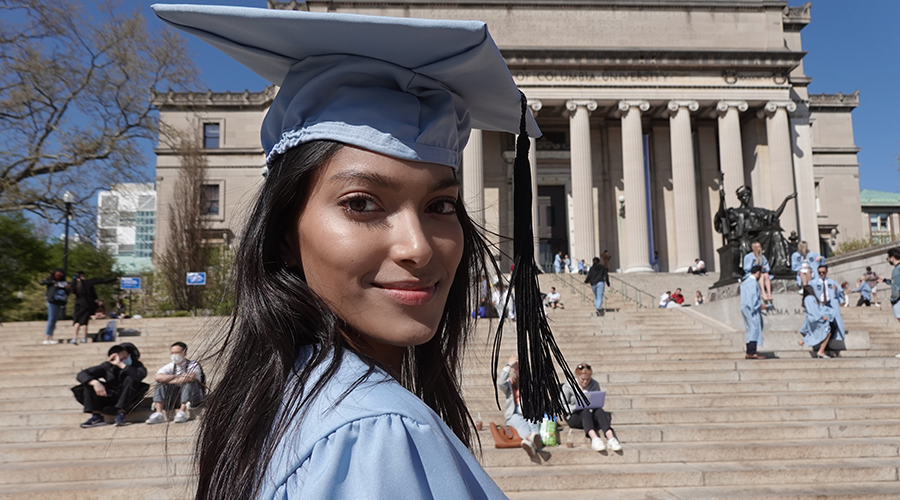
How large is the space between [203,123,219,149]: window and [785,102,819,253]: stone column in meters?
39.7

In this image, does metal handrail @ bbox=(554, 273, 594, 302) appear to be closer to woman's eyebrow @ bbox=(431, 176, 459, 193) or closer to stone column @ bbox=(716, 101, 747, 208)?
stone column @ bbox=(716, 101, 747, 208)

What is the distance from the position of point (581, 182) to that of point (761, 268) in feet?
79.5

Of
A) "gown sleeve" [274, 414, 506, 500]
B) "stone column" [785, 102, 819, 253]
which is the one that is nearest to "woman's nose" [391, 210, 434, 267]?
"gown sleeve" [274, 414, 506, 500]

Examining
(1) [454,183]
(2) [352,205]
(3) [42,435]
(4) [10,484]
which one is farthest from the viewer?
(3) [42,435]

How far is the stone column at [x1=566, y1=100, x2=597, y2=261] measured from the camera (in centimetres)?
3909

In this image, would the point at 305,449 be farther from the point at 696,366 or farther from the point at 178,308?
the point at 178,308

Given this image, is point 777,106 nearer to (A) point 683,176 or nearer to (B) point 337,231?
(A) point 683,176

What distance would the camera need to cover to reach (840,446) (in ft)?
29.0

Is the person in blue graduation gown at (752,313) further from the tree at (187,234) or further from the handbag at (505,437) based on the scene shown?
the tree at (187,234)

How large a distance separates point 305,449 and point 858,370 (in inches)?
557

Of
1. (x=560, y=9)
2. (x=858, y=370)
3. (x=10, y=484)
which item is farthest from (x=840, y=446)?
(x=560, y=9)

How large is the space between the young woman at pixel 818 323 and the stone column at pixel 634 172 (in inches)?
965

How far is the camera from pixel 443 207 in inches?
59.0

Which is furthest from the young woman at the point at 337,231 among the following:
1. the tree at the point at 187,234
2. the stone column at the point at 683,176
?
the stone column at the point at 683,176
